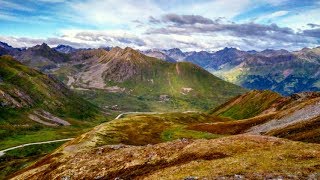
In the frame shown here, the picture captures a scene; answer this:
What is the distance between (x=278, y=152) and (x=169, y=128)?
433 feet

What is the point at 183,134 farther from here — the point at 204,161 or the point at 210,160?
the point at 204,161

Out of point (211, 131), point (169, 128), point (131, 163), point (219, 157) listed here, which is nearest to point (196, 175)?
point (219, 157)

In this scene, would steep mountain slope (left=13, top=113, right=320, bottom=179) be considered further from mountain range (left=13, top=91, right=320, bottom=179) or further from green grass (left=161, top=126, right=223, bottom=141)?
green grass (left=161, top=126, right=223, bottom=141)

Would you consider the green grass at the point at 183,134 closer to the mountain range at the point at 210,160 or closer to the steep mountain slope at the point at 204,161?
the mountain range at the point at 210,160

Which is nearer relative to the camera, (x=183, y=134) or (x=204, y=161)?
(x=204, y=161)

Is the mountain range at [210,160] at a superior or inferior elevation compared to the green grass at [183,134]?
superior

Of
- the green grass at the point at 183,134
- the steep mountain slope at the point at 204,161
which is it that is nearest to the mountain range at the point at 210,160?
the steep mountain slope at the point at 204,161

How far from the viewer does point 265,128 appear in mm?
153750

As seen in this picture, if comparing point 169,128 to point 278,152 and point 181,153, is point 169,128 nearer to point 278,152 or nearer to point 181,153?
point 181,153

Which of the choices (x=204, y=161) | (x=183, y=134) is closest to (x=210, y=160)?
(x=204, y=161)

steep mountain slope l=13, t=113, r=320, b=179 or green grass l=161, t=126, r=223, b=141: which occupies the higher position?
steep mountain slope l=13, t=113, r=320, b=179

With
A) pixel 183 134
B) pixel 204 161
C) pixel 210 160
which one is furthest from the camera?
pixel 183 134

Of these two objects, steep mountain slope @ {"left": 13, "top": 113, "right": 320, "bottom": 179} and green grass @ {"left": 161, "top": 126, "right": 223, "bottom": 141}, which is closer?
steep mountain slope @ {"left": 13, "top": 113, "right": 320, "bottom": 179}

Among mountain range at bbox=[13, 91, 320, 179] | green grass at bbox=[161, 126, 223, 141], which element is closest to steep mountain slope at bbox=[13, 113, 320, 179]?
mountain range at bbox=[13, 91, 320, 179]
